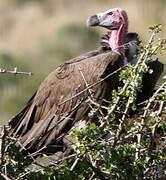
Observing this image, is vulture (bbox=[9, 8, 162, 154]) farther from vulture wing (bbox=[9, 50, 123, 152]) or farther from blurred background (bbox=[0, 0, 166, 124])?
blurred background (bbox=[0, 0, 166, 124])

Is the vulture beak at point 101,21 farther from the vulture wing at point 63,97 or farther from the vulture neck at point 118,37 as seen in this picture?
the vulture wing at point 63,97

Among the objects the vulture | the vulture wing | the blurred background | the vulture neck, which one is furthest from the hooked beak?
the blurred background

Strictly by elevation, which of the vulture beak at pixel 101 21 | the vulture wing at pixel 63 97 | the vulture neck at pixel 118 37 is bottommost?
the vulture wing at pixel 63 97

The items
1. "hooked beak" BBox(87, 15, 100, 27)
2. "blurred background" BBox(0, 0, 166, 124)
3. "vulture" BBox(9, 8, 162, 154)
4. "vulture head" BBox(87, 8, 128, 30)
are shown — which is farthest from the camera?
"blurred background" BBox(0, 0, 166, 124)

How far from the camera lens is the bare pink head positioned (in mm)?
7258

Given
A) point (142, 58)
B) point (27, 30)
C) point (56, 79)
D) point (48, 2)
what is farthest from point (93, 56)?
point (48, 2)

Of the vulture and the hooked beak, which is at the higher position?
the hooked beak

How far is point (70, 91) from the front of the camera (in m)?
6.86

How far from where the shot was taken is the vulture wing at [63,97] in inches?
255

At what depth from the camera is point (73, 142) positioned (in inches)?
166

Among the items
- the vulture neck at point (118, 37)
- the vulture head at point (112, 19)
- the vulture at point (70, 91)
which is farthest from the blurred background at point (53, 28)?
the vulture at point (70, 91)

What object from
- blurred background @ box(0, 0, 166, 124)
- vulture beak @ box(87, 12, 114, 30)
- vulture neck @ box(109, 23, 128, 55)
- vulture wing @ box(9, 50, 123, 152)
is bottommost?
blurred background @ box(0, 0, 166, 124)

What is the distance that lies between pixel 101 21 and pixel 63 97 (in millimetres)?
865

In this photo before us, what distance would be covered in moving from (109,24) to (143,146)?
323 cm
